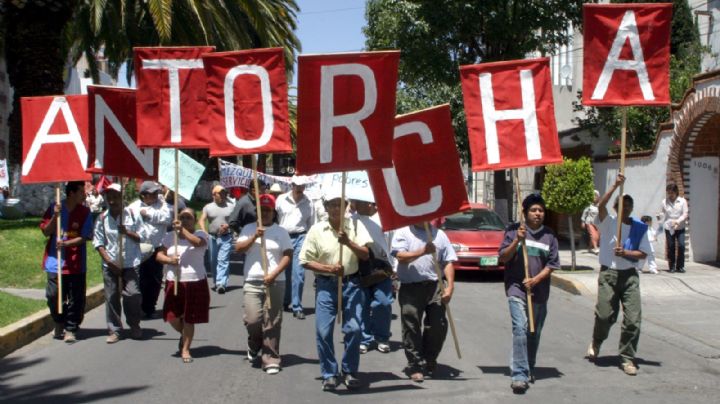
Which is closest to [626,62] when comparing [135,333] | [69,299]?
[135,333]

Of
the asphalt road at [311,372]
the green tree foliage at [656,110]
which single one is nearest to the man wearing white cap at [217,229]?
the asphalt road at [311,372]

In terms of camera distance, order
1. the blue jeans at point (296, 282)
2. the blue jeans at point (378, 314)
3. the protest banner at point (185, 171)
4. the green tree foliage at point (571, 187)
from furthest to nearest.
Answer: the green tree foliage at point (571, 187) → the protest banner at point (185, 171) → the blue jeans at point (296, 282) → the blue jeans at point (378, 314)

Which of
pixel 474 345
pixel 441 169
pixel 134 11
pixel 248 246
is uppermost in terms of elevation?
pixel 134 11

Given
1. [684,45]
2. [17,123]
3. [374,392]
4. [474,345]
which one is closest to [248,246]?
[374,392]

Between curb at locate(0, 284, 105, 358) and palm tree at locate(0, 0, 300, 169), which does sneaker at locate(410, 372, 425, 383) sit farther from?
palm tree at locate(0, 0, 300, 169)

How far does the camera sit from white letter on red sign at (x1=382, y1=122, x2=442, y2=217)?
7.08m

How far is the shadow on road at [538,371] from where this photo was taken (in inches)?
292

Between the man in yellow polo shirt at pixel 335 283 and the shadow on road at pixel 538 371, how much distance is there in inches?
56.0

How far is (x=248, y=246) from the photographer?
7434 millimetres

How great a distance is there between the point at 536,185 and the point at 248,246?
19.2 metres

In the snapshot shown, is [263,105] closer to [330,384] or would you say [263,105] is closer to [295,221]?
[330,384]

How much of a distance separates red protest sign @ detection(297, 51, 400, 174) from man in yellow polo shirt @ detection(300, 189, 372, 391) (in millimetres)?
503

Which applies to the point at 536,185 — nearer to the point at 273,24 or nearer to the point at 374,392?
the point at 273,24

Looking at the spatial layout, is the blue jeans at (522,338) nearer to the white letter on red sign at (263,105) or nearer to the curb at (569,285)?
the white letter on red sign at (263,105)
